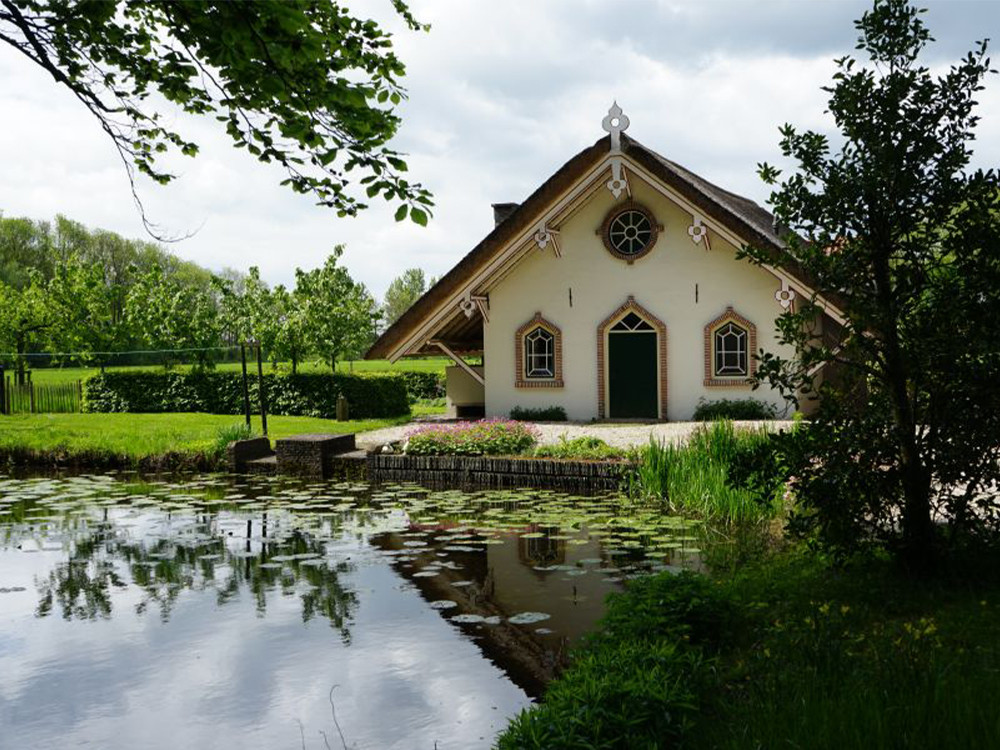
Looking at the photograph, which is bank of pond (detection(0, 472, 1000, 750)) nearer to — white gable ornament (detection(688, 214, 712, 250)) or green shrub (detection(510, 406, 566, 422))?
white gable ornament (detection(688, 214, 712, 250))

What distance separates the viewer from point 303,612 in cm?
573

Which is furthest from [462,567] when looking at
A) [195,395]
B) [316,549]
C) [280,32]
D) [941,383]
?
[195,395]

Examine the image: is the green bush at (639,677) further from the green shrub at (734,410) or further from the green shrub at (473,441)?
the green shrub at (734,410)

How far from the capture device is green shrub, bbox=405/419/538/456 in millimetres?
11875

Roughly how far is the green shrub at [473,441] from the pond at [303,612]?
1.74 meters

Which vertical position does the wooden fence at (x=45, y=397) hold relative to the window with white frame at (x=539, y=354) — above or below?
below

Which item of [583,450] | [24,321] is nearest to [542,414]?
[583,450]

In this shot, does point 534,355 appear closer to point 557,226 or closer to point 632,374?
point 632,374

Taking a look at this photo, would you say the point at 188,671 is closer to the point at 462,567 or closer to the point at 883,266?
the point at 462,567

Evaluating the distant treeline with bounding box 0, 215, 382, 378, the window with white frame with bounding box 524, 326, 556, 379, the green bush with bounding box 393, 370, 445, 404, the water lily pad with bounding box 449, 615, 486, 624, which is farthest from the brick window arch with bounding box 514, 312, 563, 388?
the water lily pad with bounding box 449, 615, 486, 624

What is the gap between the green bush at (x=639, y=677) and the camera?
10.1ft

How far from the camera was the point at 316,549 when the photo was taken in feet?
25.0

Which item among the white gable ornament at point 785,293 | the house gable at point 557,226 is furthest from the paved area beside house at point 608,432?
the house gable at point 557,226

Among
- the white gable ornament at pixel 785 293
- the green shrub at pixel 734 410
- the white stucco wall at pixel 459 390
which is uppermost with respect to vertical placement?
the white gable ornament at pixel 785 293
